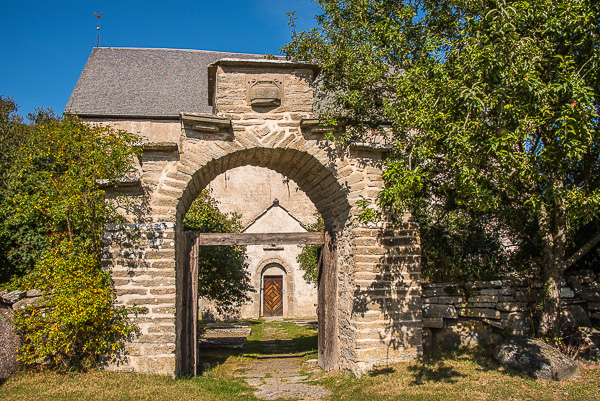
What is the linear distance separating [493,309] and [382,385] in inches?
88.3

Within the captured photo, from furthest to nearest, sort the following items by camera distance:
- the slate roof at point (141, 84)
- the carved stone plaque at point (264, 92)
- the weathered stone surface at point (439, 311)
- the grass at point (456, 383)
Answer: the slate roof at point (141, 84)
the weathered stone surface at point (439, 311)
the carved stone plaque at point (264, 92)
the grass at point (456, 383)

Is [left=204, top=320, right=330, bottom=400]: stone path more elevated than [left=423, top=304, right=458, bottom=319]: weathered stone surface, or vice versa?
[left=423, top=304, right=458, bottom=319]: weathered stone surface

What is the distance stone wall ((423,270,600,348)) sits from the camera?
650cm

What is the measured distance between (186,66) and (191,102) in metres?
3.00

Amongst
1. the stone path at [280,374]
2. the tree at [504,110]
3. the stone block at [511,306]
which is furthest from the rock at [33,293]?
the stone block at [511,306]

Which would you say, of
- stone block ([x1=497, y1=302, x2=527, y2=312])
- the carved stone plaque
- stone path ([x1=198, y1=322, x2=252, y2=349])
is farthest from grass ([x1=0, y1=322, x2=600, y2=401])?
the carved stone plaque

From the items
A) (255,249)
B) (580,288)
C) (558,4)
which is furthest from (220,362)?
(255,249)

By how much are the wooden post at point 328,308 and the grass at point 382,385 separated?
1.36 feet

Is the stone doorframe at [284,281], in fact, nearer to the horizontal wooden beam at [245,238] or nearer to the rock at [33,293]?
the horizontal wooden beam at [245,238]

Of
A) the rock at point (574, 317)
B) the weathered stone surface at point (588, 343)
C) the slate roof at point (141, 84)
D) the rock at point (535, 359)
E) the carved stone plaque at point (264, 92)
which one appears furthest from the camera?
the slate roof at point (141, 84)

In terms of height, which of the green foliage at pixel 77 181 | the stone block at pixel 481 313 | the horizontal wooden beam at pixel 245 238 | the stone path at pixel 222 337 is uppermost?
the green foliage at pixel 77 181

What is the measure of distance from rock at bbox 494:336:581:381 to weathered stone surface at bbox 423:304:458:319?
0.84m

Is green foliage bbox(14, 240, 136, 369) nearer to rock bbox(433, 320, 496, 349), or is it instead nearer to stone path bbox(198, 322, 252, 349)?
stone path bbox(198, 322, 252, 349)

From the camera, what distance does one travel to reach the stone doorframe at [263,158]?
18.8 feet
